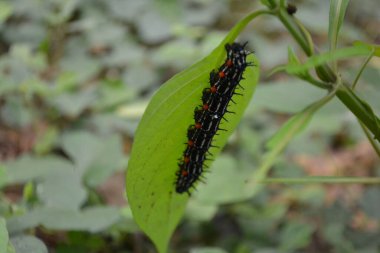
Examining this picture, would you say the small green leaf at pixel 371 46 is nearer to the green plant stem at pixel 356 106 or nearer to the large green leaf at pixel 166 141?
the green plant stem at pixel 356 106

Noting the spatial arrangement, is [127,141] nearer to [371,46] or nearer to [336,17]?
[336,17]

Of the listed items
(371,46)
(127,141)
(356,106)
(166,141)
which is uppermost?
(371,46)

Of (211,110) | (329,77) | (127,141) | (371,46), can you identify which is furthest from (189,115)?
(127,141)

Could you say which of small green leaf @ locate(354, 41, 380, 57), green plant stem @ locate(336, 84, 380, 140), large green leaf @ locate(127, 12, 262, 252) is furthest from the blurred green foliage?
small green leaf @ locate(354, 41, 380, 57)

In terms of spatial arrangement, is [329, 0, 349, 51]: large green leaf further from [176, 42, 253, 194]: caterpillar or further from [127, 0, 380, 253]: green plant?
[176, 42, 253, 194]: caterpillar

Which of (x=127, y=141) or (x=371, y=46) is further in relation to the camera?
(x=127, y=141)

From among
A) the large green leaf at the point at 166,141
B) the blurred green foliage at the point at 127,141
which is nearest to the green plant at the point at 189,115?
the large green leaf at the point at 166,141

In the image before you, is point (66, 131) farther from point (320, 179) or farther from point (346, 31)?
point (346, 31)

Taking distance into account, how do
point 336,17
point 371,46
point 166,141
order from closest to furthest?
1. point 371,46
2. point 336,17
3. point 166,141

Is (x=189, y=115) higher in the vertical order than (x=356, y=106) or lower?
lower
